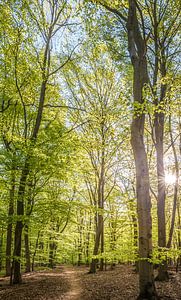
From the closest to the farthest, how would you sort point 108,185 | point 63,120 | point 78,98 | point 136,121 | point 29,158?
point 136,121 < point 29,158 < point 63,120 < point 78,98 < point 108,185

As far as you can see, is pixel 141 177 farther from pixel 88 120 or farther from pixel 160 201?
pixel 88 120

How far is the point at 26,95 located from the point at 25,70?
1.50 metres

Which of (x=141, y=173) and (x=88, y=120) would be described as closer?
(x=141, y=173)

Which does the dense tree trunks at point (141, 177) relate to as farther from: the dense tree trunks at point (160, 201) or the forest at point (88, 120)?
the dense tree trunks at point (160, 201)

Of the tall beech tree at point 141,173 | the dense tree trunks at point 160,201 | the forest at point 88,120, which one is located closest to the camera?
the tall beech tree at point 141,173

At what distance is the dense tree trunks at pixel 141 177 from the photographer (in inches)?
245

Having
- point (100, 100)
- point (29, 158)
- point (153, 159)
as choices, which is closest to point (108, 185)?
point (153, 159)

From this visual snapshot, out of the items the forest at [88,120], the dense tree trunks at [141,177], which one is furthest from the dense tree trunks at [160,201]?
the dense tree trunks at [141,177]

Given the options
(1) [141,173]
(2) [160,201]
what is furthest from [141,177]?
(2) [160,201]

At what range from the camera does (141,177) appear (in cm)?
689

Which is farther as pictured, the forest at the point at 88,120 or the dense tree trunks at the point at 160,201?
the dense tree trunks at the point at 160,201

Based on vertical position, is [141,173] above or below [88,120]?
below

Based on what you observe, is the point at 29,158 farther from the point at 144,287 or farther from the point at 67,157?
the point at 144,287

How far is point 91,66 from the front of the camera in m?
17.1
